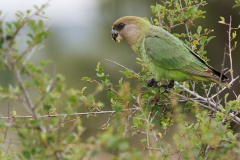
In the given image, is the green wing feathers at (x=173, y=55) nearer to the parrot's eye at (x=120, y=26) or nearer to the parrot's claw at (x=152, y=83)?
the parrot's claw at (x=152, y=83)

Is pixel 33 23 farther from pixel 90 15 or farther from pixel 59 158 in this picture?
pixel 90 15

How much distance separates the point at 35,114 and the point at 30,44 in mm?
396

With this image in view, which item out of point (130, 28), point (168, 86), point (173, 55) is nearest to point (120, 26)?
point (130, 28)

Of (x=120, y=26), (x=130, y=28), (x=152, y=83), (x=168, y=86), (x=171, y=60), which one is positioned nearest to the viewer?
(x=152, y=83)

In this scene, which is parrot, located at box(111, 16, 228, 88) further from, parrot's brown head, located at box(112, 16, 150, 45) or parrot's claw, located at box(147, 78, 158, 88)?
parrot's brown head, located at box(112, 16, 150, 45)

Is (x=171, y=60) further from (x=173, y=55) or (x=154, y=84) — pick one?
(x=154, y=84)

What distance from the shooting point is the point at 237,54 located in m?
17.8

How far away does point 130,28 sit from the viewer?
6.07 metres

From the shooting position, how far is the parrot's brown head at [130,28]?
594 cm

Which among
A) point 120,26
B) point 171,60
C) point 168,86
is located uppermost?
Answer: point 120,26

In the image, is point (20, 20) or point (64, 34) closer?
point (20, 20)

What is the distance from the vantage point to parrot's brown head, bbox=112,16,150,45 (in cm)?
594

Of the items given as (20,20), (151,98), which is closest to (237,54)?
(151,98)

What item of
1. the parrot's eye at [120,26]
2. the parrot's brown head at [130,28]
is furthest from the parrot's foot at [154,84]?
the parrot's eye at [120,26]
